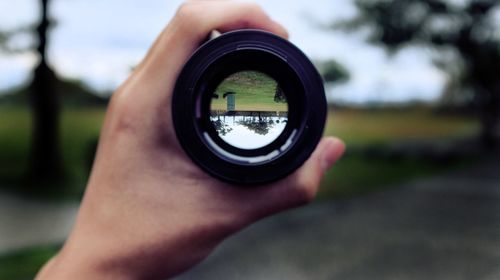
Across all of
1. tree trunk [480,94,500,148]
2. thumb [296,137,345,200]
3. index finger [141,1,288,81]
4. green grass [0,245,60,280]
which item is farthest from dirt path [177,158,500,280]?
tree trunk [480,94,500,148]

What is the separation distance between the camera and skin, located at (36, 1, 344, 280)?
1.00 m

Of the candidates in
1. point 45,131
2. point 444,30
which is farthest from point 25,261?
point 444,30

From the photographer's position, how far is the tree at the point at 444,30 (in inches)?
554

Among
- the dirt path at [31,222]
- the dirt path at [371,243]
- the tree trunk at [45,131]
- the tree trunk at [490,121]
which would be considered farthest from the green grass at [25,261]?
the tree trunk at [490,121]

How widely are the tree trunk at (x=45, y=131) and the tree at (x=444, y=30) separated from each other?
700cm

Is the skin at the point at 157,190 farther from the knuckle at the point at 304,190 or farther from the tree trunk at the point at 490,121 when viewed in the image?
the tree trunk at the point at 490,121

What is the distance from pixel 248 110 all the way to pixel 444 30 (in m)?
14.7

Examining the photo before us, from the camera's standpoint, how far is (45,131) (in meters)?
9.48

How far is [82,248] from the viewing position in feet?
3.28

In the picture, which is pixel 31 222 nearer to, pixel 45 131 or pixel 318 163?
pixel 45 131

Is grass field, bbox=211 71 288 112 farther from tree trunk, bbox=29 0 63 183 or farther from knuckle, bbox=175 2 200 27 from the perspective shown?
tree trunk, bbox=29 0 63 183

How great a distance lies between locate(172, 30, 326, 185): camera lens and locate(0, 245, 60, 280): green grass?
440 centimetres

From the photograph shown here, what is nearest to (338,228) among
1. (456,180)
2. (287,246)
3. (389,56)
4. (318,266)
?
(287,246)

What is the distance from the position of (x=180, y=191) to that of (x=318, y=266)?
15.0 feet
